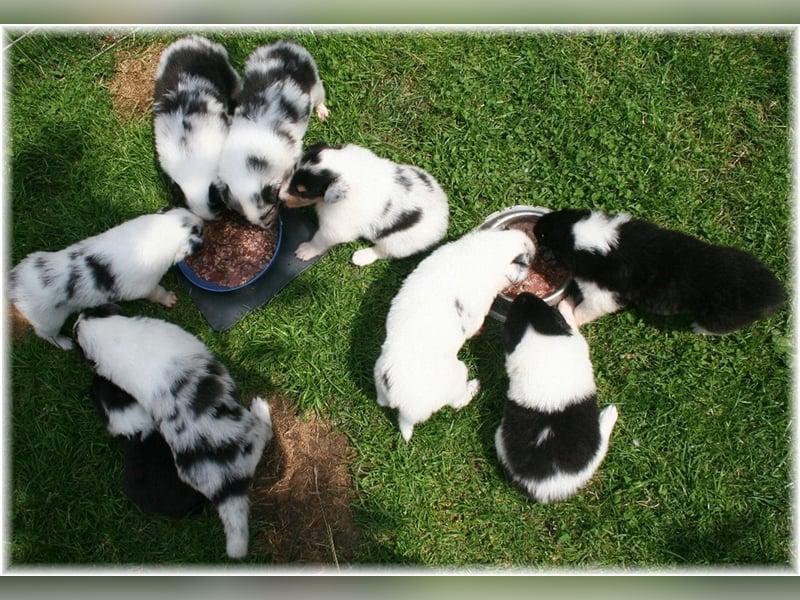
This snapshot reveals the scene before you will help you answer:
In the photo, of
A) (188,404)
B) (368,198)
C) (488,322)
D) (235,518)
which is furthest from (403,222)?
(235,518)

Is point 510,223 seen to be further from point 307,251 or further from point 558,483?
point 558,483

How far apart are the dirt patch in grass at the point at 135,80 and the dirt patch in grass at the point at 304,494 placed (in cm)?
298

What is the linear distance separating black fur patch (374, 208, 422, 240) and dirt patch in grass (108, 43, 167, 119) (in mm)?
2634

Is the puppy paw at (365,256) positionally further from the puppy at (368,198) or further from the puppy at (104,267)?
A: the puppy at (104,267)

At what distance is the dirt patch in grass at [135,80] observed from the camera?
18.0 feet

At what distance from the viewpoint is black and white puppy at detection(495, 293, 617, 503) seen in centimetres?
391

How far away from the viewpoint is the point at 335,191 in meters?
4.21

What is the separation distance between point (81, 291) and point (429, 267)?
8.41 feet

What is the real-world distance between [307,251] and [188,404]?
5.16 ft

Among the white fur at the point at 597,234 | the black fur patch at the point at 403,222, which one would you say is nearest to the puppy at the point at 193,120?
the black fur patch at the point at 403,222

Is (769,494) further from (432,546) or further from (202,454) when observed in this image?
(202,454)

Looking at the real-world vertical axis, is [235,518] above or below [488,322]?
below

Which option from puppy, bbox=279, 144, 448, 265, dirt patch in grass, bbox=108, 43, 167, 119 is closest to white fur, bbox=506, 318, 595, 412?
puppy, bbox=279, 144, 448, 265

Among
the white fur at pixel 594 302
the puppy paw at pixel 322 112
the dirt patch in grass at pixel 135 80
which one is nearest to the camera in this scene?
the white fur at pixel 594 302
